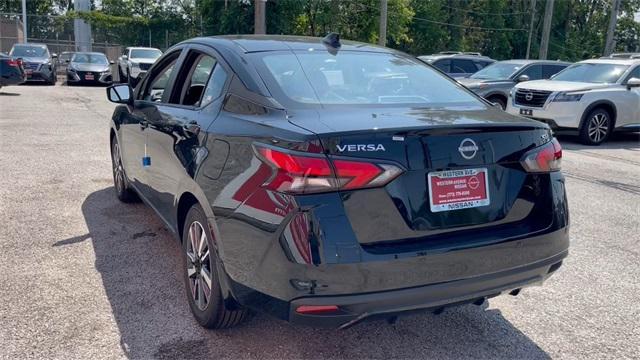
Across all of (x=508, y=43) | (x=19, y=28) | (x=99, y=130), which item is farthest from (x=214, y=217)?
(x=508, y=43)

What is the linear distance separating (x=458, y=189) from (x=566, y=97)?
31.5ft

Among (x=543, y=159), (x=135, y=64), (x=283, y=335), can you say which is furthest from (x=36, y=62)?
(x=543, y=159)

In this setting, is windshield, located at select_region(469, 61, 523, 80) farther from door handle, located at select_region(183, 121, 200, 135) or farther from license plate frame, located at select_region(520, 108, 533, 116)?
door handle, located at select_region(183, 121, 200, 135)

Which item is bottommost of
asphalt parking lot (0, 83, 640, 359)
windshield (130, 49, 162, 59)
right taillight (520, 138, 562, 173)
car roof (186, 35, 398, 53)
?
asphalt parking lot (0, 83, 640, 359)

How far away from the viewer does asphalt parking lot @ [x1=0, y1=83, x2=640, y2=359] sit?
313 cm

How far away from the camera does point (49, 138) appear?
980 cm

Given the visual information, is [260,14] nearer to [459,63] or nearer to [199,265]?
[459,63]

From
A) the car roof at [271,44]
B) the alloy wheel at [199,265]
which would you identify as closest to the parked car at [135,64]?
the car roof at [271,44]

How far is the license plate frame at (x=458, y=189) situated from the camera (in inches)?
104

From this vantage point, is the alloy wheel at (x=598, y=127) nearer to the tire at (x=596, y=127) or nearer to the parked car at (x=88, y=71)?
the tire at (x=596, y=127)

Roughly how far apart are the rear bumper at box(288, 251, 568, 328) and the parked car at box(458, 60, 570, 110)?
11.1 m

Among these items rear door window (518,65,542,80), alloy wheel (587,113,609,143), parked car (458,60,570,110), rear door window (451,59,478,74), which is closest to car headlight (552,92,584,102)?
alloy wheel (587,113,609,143)

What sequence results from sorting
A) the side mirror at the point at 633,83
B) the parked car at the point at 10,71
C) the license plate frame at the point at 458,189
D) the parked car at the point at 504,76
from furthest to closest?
the parked car at the point at 10,71 → the parked car at the point at 504,76 → the side mirror at the point at 633,83 → the license plate frame at the point at 458,189

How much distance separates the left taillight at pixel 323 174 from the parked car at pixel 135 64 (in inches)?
809
